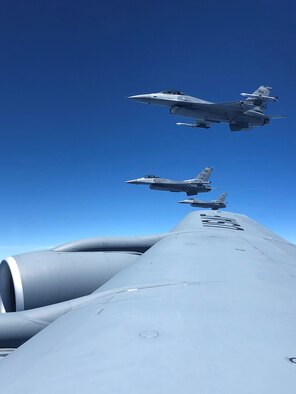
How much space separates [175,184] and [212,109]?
1713cm

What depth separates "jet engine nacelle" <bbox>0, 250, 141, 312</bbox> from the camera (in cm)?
436

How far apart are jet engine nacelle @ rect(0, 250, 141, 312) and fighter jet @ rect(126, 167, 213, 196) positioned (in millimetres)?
40652


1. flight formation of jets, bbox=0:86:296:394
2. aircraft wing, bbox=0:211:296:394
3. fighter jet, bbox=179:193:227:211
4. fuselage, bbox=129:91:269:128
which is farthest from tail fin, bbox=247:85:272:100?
aircraft wing, bbox=0:211:296:394

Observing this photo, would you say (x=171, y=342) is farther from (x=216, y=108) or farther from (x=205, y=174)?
(x=205, y=174)

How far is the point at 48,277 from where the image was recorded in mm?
4656

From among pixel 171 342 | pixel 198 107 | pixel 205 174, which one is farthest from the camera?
pixel 205 174

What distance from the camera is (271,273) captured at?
3.29 m

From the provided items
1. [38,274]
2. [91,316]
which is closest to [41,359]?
[91,316]

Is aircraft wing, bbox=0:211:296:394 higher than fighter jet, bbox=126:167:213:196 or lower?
lower

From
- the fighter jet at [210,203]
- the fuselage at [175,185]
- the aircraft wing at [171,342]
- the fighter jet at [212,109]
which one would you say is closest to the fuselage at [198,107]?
the fighter jet at [212,109]

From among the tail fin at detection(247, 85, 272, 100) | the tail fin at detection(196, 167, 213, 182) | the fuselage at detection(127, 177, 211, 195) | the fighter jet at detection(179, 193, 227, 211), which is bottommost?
the fighter jet at detection(179, 193, 227, 211)

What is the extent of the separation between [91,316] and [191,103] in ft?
101

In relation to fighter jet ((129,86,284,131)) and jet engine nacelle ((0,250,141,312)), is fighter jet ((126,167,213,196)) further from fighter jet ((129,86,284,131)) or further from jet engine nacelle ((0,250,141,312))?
jet engine nacelle ((0,250,141,312))

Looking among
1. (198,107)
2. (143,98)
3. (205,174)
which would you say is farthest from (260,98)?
(205,174)
